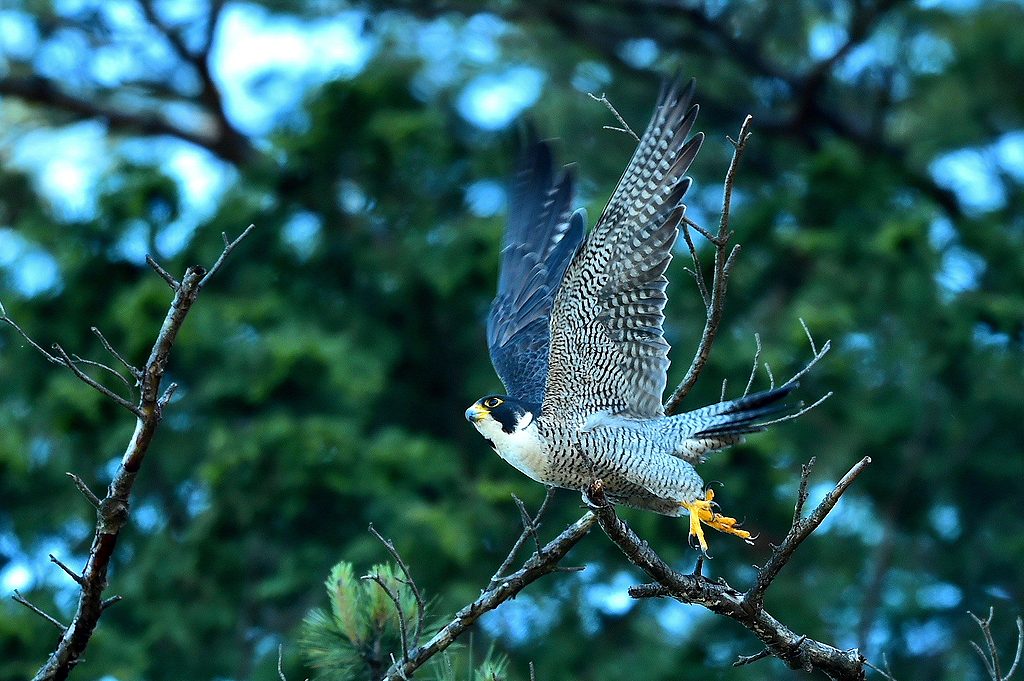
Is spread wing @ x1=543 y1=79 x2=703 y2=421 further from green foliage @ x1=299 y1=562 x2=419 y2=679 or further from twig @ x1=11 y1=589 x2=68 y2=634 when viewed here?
twig @ x1=11 y1=589 x2=68 y2=634

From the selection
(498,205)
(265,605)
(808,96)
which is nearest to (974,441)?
(808,96)

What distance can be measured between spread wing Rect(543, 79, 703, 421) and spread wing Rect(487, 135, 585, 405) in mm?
643

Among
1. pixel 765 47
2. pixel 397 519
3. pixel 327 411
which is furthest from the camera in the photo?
pixel 765 47

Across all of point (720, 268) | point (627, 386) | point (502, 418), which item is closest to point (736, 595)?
point (720, 268)

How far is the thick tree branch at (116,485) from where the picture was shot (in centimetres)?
288

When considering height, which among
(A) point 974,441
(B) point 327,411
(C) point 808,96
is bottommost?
(A) point 974,441

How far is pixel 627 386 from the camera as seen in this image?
174 inches

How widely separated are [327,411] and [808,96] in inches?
169

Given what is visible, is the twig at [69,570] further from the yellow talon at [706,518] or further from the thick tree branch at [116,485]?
the yellow talon at [706,518]

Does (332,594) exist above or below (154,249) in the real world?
below

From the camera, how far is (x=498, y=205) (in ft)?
29.7

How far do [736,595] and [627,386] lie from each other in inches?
45.9

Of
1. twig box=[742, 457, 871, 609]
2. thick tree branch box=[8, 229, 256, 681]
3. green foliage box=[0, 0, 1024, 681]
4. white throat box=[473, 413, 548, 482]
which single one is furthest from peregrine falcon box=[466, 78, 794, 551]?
green foliage box=[0, 0, 1024, 681]

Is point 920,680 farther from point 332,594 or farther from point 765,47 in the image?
point 332,594
